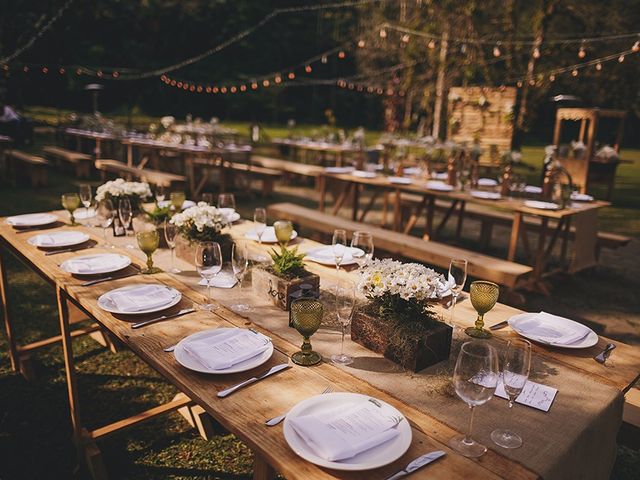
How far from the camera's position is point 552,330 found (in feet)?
6.10

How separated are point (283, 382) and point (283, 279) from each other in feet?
1.91

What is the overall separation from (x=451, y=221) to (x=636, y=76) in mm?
11319

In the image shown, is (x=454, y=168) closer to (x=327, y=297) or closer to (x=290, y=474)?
(x=327, y=297)

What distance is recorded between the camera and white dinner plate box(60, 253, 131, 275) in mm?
2197

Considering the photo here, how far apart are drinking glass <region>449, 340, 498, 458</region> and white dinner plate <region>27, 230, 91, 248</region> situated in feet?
7.21

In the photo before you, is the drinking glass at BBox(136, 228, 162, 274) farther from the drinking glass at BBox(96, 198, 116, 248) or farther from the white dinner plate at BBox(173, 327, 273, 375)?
the white dinner plate at BBox(173, 327, 273, 375)

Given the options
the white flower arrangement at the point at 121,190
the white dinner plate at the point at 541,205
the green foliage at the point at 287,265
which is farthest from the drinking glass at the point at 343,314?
the white dinner plate at the point at 541,205

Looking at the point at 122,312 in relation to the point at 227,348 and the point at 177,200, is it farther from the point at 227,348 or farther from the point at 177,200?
the point at 177,200

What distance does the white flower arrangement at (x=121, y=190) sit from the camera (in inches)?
115

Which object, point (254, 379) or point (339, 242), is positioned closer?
point (254, 379)

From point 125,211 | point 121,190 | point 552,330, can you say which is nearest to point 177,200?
point 121,190

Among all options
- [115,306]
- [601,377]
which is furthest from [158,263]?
[601,377]

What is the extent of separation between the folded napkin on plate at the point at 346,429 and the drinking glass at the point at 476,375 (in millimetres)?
176

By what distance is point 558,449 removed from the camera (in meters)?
1.22
